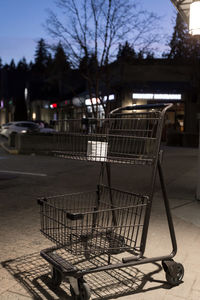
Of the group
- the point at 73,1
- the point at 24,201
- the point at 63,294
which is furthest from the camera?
the point at 73,1

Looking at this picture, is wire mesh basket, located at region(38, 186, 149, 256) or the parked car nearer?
wire mesh basket, located at region(38, 186, 149, 256)

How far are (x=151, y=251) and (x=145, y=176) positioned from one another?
6222 mm

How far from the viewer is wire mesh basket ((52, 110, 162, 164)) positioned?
3.44 metres

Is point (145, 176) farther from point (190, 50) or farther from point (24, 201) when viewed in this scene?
point (190, 50)

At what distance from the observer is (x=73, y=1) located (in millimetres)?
18625

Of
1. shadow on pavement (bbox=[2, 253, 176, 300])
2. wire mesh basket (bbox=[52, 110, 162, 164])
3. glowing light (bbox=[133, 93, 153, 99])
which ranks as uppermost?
glowing light (bbox=[133, 93, 153, 99])

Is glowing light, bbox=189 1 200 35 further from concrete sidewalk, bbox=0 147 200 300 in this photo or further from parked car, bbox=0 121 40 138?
parked car, bbox=0 121 40 138

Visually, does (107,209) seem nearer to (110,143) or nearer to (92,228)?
(92,228)

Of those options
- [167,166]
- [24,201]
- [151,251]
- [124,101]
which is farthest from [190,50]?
[151,251]

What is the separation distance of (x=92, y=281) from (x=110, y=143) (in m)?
1.37

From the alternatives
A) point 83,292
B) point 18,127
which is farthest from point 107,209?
point 18,127

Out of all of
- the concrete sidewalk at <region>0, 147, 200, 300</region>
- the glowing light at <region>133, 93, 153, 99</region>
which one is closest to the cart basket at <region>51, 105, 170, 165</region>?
the concrete sidewalk at <region>0, 147, 200, 300</region>

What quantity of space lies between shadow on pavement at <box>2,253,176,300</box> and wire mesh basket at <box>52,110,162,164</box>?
1133 mm

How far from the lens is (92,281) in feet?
12.0
